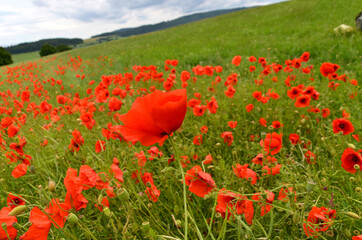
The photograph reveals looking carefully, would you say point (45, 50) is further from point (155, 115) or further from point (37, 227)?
point (155, 115)

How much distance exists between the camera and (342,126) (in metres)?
1.44

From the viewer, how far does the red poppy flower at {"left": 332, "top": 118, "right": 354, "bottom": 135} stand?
1.38 meters

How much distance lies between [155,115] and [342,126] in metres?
1.28

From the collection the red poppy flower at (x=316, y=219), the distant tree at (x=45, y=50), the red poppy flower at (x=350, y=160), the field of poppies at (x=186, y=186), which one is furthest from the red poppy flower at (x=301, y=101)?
the distant tree at (x=45, y=50)

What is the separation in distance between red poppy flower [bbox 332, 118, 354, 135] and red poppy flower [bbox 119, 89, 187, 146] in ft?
3.59

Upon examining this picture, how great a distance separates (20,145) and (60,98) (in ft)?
4.05

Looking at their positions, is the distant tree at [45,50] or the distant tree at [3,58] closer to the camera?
the distant tree at [3,58]


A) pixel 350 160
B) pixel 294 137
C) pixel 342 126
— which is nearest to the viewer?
pixel 350 160

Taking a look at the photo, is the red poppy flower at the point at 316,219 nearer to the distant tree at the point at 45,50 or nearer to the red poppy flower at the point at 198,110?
the red poppy flower at the point at 198,110

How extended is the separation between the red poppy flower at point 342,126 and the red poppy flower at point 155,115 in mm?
1096

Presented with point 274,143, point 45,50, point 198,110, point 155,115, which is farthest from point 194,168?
point 45,50

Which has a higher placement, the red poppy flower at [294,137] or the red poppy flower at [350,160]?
the red poppy flower at [350,160]

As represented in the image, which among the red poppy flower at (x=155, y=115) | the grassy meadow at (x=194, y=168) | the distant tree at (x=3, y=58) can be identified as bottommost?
the grassy meadow at (x=194, y=168)

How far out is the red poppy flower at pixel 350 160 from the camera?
3.48 ft
